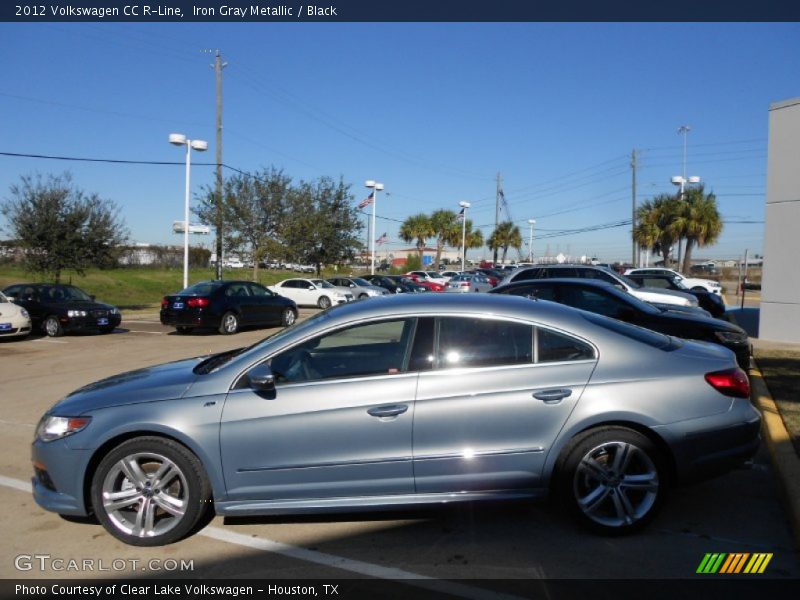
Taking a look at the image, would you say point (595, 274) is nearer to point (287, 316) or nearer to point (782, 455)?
point (287, 316)

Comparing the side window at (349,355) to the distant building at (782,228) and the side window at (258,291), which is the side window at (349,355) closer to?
the distant building at (782,228)

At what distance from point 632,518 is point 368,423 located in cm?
179

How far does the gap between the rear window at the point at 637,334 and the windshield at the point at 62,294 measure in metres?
16.7

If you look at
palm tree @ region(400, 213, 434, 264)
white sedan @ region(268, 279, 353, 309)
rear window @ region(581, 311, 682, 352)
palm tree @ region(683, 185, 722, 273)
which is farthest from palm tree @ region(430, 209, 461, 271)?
rear window @ region(581, 311, 682, 352)

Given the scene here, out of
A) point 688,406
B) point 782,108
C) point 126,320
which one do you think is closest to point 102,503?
point 688,406

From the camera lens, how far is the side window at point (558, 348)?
14.2 ft

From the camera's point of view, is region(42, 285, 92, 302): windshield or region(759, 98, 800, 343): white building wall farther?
region(42, 285, 92, 302): windshield

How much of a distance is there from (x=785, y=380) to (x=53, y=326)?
16203mm

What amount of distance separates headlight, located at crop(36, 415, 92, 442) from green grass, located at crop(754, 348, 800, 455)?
5.64 meters

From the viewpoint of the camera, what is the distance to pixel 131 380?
182 inches

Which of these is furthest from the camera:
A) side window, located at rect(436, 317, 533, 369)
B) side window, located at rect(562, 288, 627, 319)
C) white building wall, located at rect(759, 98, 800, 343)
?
white building wall, located at rect(759, 98, 800, 343)

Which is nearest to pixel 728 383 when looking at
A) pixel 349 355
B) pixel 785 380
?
pixel 349 355

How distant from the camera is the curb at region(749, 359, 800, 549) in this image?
4.52 m

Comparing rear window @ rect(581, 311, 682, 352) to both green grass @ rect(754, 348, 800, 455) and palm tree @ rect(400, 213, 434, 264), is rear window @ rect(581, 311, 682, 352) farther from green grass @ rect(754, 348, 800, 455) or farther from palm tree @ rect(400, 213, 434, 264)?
palm tree @ rect(400, 213, 434, 264)
